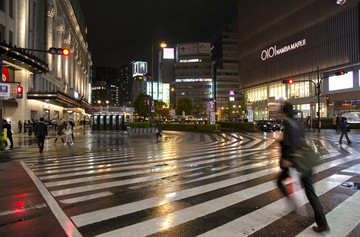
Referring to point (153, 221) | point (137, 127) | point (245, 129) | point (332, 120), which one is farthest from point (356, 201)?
point (332, 120)

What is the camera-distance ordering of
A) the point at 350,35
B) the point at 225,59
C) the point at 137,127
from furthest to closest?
the point at 225,59
the point at 350,35
the point at 137,127

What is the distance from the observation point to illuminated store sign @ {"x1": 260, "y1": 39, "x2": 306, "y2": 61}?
5844 cm

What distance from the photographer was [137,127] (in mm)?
27891

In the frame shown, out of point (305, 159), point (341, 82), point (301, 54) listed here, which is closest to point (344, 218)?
point (305, 159)

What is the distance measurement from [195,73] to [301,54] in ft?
205

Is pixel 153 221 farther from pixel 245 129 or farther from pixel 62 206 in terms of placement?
pixel 245 129

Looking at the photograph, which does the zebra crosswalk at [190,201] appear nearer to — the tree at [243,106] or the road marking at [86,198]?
the road marking at [86,198]

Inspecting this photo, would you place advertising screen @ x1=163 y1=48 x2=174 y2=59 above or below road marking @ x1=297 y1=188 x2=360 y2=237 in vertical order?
above

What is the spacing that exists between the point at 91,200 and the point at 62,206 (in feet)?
1.88

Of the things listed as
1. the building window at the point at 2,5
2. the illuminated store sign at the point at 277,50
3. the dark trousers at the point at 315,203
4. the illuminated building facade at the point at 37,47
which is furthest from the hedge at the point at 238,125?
the illuminated store sign at the point at 277,50

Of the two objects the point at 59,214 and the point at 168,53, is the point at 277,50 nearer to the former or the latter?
the point at 59,214

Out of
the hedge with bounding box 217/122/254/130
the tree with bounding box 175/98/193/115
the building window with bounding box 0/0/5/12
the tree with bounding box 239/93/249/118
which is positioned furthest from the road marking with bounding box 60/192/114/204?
the tree with bounding box 175/98/193/115

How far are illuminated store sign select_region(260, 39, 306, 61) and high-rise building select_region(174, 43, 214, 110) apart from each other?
45.8m

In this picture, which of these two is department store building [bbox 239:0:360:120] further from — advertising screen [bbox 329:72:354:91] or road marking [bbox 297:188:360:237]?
A: road marking [bbox 297:188:360:237]
